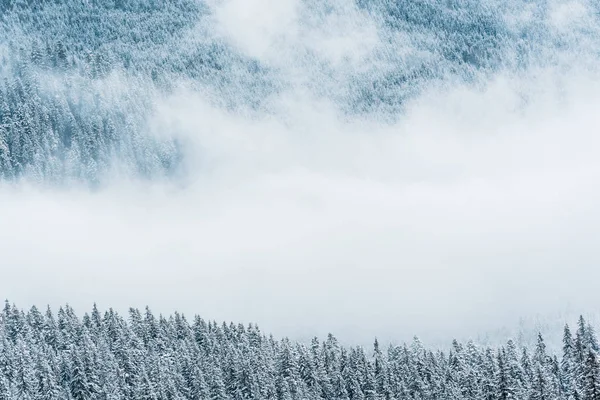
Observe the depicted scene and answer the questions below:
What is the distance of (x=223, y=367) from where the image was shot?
170 metres

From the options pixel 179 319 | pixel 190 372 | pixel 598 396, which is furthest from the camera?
pixel 179 319

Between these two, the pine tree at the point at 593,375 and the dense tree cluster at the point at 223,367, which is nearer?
the pine tree at the point at 593,375

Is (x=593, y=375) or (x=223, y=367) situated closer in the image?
(x=593, y=375)

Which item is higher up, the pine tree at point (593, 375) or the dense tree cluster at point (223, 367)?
the dense tree cluster at point (223, 367)

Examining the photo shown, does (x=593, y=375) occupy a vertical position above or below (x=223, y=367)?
below

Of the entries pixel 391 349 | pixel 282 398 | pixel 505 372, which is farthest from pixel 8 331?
pixel 505 372

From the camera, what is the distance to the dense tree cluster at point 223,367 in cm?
14900

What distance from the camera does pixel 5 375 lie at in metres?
146

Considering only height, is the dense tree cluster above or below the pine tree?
above

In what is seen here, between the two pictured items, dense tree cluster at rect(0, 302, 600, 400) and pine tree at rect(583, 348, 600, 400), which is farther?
dense tree cluster at rect(0, 302, 600, 400)

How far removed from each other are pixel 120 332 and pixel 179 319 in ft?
66.6

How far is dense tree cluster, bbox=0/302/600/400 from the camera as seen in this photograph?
14900 centimetres

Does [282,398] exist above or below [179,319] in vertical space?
below

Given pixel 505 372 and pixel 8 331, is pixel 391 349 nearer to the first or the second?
pixel 505 372
